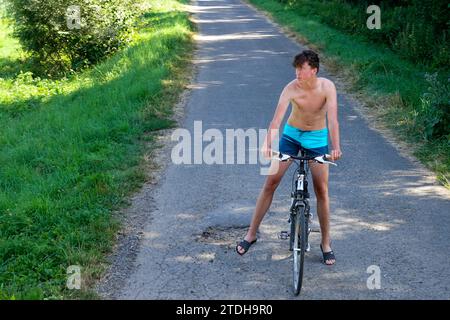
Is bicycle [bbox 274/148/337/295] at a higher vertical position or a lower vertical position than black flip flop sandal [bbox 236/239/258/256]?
higher

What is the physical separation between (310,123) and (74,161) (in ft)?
13.1

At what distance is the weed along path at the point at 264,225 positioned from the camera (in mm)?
4586

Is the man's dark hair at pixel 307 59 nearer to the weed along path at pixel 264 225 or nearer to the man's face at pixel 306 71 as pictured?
the man's face at pixel 306 71

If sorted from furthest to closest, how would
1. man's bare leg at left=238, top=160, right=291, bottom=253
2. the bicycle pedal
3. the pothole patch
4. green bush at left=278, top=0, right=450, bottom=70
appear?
green bush at left=278, top=0, right=450, bottom=70 < the pothole patch < the bicycle pedal < man's bare leg at left=238, top=160, right=291, bottom=253

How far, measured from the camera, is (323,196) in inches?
189

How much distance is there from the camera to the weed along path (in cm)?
459

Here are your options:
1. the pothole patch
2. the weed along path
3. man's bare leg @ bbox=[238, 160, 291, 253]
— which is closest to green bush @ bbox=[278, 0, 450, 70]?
the weed along path

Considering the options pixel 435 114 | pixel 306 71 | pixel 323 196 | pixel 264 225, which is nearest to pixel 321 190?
pixel 323 196

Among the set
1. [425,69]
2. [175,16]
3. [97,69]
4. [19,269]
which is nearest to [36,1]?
[97,69]

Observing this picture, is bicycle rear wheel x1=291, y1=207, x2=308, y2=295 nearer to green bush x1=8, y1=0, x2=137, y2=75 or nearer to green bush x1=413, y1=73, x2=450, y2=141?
green bush x1=413, y1=73, x2=450, y2=141

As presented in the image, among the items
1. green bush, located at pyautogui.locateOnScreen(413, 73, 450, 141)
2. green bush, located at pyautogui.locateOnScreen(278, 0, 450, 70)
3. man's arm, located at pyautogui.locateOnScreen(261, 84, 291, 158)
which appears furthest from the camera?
green bush, located at pyautogui.locateOnScreen(278, 0, 450, 70)

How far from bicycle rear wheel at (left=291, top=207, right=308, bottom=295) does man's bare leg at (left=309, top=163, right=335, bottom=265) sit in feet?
0.92

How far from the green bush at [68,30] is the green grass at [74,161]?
263cm
